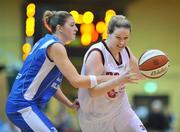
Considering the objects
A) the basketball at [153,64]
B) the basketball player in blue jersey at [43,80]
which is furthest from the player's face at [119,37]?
the basketball player in blue jersey at [43,80]

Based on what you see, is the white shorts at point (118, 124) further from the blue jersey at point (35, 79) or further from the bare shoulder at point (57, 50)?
the bare shoulder at point (57, 50)

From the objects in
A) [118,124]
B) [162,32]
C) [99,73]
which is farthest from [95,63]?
[162,32]

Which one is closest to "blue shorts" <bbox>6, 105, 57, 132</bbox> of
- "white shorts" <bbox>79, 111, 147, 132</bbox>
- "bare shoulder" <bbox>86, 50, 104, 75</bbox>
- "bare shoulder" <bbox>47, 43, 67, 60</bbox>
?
"bare shoulder" <bbox>47, 43, 67, 60</bbox>

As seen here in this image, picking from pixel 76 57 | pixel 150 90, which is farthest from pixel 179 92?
pixel 76 57

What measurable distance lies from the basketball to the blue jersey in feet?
2.79

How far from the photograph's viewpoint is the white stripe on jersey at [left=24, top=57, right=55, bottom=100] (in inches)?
222

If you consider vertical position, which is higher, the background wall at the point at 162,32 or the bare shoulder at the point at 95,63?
the bare shoulder at the point at 95,63

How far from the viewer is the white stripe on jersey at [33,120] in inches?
217

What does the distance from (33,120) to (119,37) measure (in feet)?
3.93

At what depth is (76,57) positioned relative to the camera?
18031 millimetres

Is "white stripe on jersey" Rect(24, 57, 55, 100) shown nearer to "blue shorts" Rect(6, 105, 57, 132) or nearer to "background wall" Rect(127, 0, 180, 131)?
"blue shorts" Rect(6, 105, 57, 132)

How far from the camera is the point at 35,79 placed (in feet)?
18.5

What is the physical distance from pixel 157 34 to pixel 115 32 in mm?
13283

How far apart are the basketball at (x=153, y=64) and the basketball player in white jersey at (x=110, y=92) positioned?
108mm
